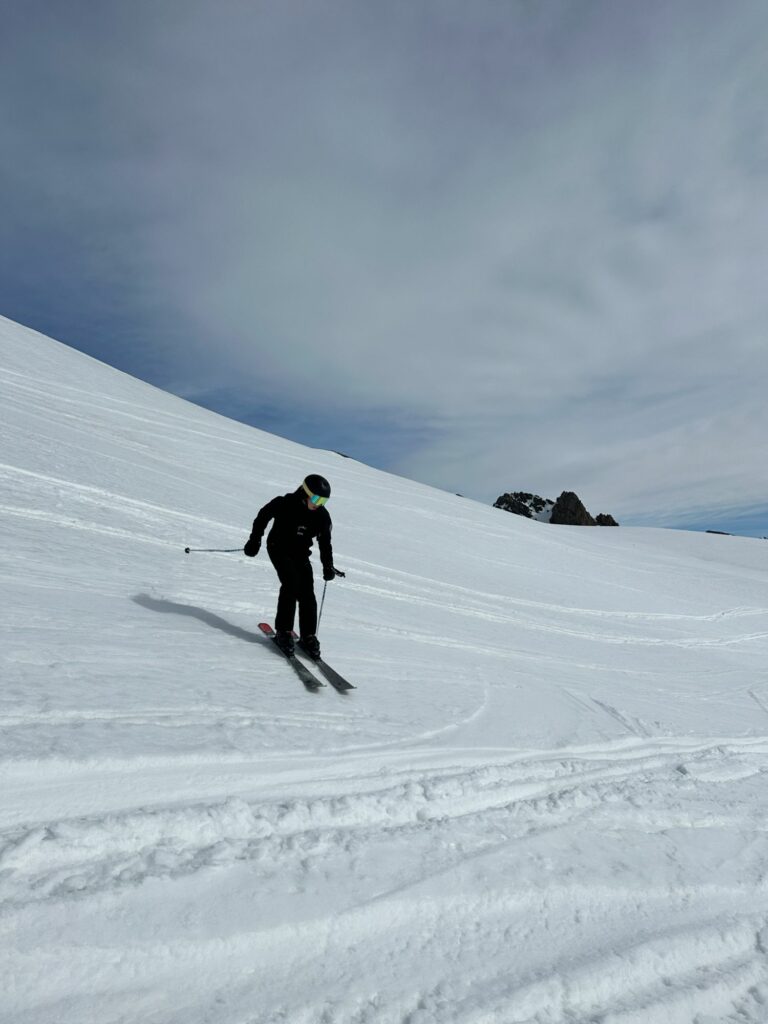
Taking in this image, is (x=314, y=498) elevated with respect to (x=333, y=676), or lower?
elevated

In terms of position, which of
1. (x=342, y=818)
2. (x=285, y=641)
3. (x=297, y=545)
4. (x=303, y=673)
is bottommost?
(x=342, y=818)

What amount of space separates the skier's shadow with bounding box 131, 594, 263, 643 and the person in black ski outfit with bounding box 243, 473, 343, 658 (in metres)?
0.55

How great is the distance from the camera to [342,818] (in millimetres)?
3271

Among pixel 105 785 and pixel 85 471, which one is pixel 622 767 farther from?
pixel 85 471

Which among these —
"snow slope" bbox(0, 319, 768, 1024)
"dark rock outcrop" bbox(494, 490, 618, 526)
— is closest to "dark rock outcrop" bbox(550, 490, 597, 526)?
"dark rock outcrop" bbox(494, 490, 618, 526)

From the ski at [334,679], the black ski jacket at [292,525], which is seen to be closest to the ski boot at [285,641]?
the ski at [334,679]

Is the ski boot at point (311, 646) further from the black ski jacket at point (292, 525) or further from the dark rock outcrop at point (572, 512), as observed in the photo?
the dark rock outcrop at point (572, 512)

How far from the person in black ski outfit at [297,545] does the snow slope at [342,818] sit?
46cm

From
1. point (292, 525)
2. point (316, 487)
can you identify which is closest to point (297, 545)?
point (292, 525)

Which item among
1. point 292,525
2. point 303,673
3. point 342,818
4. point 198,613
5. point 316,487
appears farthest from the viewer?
point 198,613

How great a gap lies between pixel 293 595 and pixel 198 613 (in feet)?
4.52

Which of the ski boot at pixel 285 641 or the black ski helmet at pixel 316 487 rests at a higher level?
the black ski helmet at pixel 316 487

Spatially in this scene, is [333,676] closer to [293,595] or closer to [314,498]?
[293,595]

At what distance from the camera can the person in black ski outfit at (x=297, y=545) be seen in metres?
6.27
